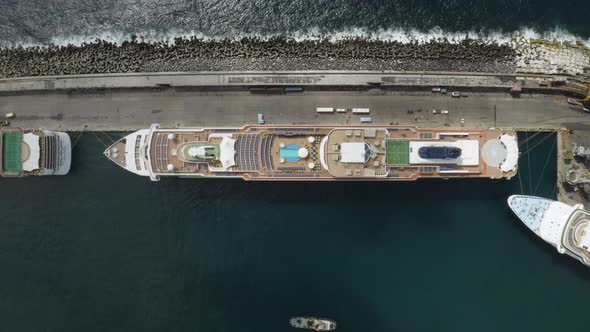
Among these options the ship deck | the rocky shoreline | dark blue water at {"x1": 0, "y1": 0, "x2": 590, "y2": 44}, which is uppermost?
dark blue water at {"x1": 0, "y1": 0, "x2": 590, "y2": 44}

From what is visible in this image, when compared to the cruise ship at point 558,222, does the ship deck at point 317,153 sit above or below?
above

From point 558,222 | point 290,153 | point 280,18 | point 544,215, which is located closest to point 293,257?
point 290,153

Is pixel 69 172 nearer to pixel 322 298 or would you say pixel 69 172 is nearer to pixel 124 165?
pixel 124 165

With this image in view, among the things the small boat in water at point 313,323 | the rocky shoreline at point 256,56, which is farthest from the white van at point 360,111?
the small boat in water at point 313,323

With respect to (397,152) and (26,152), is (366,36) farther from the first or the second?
(26,152)

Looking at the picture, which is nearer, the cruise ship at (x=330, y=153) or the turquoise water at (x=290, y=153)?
the cruise ship at (x=330, y=153)

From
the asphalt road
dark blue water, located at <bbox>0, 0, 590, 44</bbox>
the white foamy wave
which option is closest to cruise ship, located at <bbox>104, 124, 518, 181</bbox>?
the asphalt road

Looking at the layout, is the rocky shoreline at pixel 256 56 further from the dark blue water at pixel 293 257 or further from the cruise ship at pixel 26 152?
the dark blue water at pixel 293 257

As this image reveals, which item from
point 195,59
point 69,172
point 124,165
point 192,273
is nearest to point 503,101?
point 195,59

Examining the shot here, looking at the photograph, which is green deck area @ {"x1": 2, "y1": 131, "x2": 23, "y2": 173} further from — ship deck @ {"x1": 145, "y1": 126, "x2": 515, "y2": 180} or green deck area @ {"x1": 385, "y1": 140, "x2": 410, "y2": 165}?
green deck area @ {"x1": 385, "y1": 140, "x2": 410, "y2": 165}
